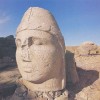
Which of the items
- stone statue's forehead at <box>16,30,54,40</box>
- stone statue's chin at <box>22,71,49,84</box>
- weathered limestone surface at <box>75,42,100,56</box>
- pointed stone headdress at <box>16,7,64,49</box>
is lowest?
stone statue's chin at <box>22,71,49,84</box>

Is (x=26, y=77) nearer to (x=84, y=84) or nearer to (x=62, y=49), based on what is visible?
(x=62, y=49)

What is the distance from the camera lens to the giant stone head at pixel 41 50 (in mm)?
5746

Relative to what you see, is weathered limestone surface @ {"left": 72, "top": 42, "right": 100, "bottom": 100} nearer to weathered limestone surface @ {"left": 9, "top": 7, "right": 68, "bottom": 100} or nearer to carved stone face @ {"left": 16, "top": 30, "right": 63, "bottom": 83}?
weathered limestone surface @ {"left": 9, "top": 7, "right": 68, "bottom": 100}

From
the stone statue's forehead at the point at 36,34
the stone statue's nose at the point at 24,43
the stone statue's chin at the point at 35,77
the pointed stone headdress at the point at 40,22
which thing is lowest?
the stone statue's chin at the point at 35,77

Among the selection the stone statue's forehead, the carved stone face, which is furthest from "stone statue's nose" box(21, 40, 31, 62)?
the stone statue's forehead

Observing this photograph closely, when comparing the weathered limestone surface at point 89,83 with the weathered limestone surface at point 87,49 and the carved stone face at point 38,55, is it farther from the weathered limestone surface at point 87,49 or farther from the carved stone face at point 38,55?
the weathered limestone surface at point 87,49

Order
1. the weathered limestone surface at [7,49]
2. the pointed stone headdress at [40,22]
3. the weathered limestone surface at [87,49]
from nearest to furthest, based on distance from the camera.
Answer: the pointed stone headdress at [40,22], the weathered limestone surface at [87,49], the weathered limestone surface at [7,49]

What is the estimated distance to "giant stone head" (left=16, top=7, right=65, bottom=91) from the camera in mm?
5746

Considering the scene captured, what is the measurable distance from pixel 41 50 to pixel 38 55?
0.47 ft

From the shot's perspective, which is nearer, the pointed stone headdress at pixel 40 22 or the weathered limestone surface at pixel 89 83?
the pointed stone headdress at pixel 40 22

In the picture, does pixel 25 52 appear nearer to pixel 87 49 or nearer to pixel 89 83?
pixel 89 83

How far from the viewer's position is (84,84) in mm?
7082

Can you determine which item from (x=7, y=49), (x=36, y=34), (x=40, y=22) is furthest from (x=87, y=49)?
(x=7, y=49)

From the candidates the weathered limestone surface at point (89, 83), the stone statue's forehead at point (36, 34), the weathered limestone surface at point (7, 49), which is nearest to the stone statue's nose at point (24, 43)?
the stone statue's forehead at point (36, 34)
